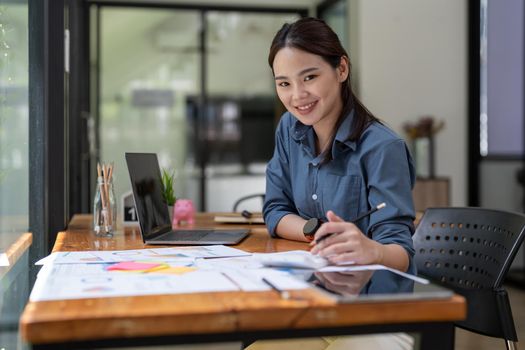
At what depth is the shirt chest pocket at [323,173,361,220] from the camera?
1.70 m

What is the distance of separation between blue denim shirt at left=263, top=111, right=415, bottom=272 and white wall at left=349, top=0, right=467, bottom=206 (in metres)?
3.88

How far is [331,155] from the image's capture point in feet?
5.79

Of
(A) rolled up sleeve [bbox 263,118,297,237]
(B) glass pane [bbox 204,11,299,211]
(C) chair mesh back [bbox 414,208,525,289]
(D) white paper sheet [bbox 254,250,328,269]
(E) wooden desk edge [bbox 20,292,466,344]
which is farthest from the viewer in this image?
(B) glass pane [bbox 204,11,299,211]

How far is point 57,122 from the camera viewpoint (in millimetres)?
2307

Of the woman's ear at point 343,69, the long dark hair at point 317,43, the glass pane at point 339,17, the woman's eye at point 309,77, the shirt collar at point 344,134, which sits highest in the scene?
the glass pane at point 339,17

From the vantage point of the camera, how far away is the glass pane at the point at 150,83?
21.4 feet

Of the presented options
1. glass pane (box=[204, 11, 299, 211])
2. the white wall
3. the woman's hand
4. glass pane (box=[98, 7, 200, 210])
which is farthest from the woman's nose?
glass pane (box=[204, 11, 299, 211])

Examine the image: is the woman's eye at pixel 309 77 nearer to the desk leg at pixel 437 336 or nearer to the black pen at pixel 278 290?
the black pen at pixel 278 290

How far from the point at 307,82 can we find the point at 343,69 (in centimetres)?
13

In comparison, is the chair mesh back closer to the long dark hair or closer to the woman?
the woman

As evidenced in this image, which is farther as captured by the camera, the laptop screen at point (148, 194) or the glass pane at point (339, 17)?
the glass pane at point (339, 17)

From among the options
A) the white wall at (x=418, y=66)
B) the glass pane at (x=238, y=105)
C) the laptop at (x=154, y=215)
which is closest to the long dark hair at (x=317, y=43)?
the laptop at (x=154, y=215)

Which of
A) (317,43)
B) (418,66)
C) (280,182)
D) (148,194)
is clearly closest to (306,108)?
(317,43)

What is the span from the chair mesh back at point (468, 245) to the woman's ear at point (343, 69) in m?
0.53
